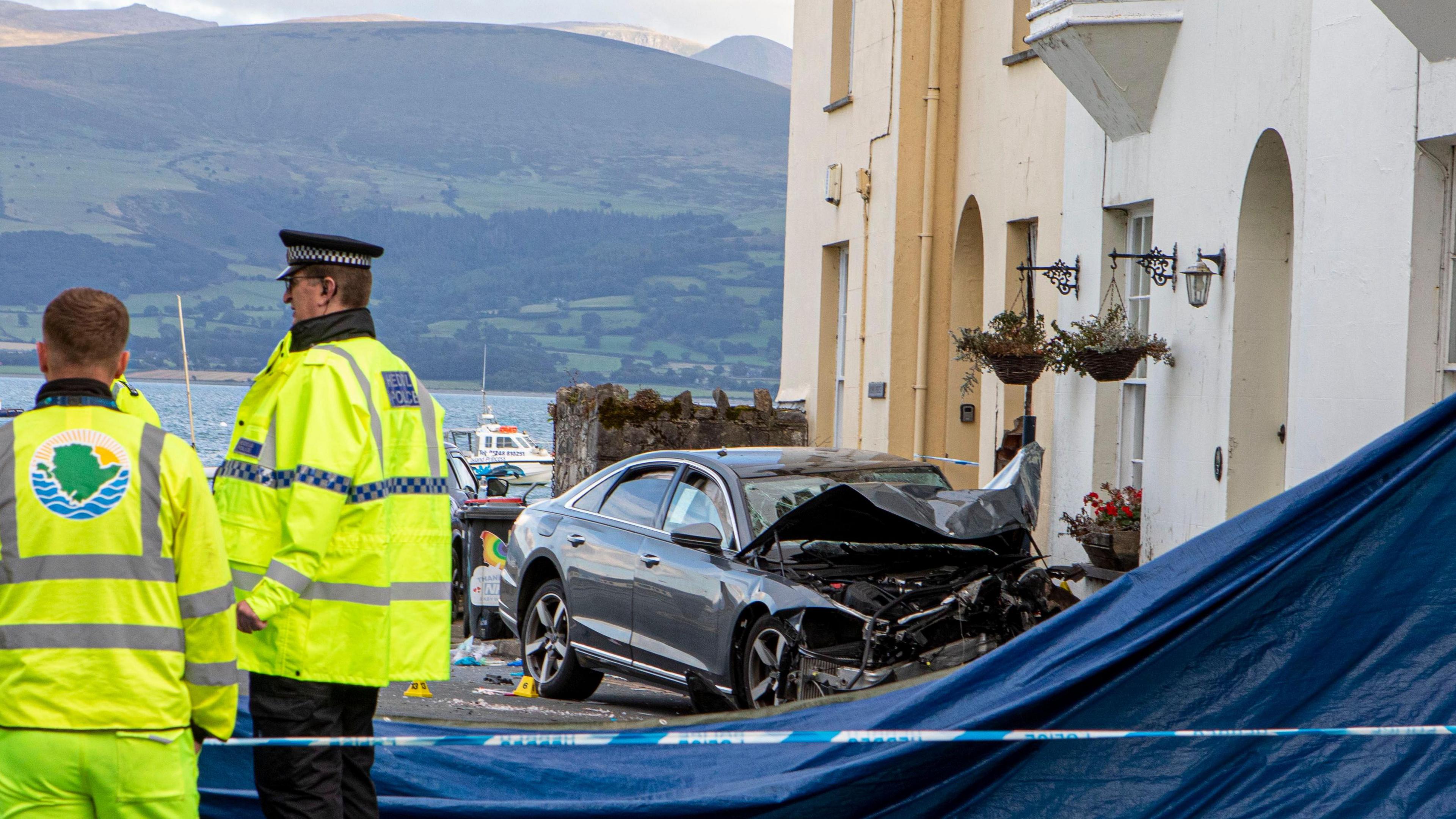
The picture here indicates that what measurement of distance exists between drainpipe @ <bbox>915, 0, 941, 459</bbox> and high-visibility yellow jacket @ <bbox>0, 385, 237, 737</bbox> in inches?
527

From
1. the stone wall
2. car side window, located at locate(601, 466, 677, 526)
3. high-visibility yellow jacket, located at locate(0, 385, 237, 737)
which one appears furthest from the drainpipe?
high-visibility yellow jacket, located at locate(0, 385, 237, 737)

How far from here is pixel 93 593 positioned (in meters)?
3.77

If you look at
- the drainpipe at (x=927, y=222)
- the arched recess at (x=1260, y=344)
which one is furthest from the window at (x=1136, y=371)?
the drainpipe at (x=927, y=222)

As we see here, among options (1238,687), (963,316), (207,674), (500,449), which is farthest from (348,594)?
(500,449)

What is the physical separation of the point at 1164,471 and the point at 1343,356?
311 cm

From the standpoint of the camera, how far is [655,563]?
9.74m

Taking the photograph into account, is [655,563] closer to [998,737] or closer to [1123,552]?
[1123,552]

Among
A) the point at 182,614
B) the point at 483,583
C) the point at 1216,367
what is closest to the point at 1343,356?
the point at 1216,367

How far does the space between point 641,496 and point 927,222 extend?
7372 millimetres

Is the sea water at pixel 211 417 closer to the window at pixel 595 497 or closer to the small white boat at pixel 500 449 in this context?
the small white boat at pixel 500 449

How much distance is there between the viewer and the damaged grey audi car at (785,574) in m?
8.36

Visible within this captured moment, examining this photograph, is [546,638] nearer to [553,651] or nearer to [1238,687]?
[553,651]

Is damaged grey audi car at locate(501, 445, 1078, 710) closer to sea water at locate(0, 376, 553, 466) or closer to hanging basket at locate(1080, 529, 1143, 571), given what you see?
hanging basket at locate(1080, 529, 1143, 571)

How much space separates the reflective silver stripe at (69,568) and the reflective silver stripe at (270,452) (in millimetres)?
882
